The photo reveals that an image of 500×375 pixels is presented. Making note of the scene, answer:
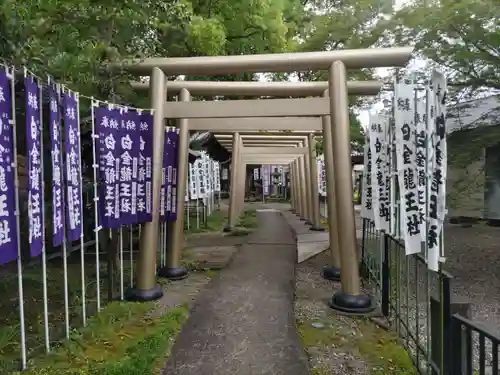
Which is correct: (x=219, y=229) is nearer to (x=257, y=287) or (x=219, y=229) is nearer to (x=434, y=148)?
(x=257, y=287)

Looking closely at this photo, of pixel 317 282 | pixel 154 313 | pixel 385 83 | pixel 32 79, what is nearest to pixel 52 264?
pixel 154 313

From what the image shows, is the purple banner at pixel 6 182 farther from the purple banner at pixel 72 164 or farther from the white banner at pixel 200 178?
the white banner at pixel 200 178

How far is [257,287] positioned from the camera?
770 centimetres

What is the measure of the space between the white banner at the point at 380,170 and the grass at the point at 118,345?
3.00 meters

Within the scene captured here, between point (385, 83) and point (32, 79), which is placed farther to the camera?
point (385, 83)

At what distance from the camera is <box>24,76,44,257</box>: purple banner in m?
4.12

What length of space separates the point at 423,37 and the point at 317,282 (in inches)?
188

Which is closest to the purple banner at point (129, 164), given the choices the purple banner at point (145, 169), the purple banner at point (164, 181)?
the purple banner at point (145, 169)

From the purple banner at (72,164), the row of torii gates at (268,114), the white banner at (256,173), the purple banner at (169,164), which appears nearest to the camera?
the purple banner at (72,164)

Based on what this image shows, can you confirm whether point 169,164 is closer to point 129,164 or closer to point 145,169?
point 145,169

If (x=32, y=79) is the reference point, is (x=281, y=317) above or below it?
below

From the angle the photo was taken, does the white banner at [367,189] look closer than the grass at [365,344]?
No

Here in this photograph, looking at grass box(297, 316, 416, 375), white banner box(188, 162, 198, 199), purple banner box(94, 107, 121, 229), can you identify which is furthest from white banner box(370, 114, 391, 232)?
Result: white banner box(188, 162, 198, 199)

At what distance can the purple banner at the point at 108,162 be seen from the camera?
5.93 meters
